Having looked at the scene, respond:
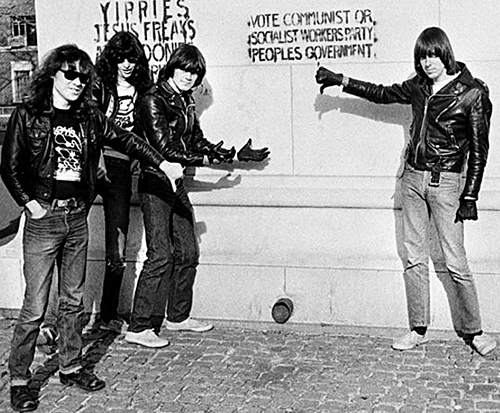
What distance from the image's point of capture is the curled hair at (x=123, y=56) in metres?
6.77

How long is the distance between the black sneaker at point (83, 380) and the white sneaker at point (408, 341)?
206 centimetres

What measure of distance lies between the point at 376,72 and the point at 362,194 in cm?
89

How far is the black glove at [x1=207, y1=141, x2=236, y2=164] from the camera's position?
6.83 meters

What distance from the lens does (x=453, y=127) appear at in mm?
6324

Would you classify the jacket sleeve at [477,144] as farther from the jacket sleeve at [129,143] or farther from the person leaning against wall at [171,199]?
the jacket sleeve at [129,143]

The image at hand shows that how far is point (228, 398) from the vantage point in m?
5.83

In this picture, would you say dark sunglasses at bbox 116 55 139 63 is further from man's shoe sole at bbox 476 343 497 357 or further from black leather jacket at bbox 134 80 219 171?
man's shoe sole at bbox 476 343 497 357

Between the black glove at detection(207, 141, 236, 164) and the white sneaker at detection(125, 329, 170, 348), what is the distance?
131 cm

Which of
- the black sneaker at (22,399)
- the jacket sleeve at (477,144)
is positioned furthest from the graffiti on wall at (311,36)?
the black sneaker at (22,399)

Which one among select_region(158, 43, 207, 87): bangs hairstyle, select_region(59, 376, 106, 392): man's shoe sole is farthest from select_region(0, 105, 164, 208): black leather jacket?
select_region(59, 376, 106, 392): man's shoe sole

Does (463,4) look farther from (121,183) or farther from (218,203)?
(121,183)

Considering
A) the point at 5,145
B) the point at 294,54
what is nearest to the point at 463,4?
the point at 294,54

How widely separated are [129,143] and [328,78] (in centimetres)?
164

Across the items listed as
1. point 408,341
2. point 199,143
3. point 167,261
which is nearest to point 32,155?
point 167,261
